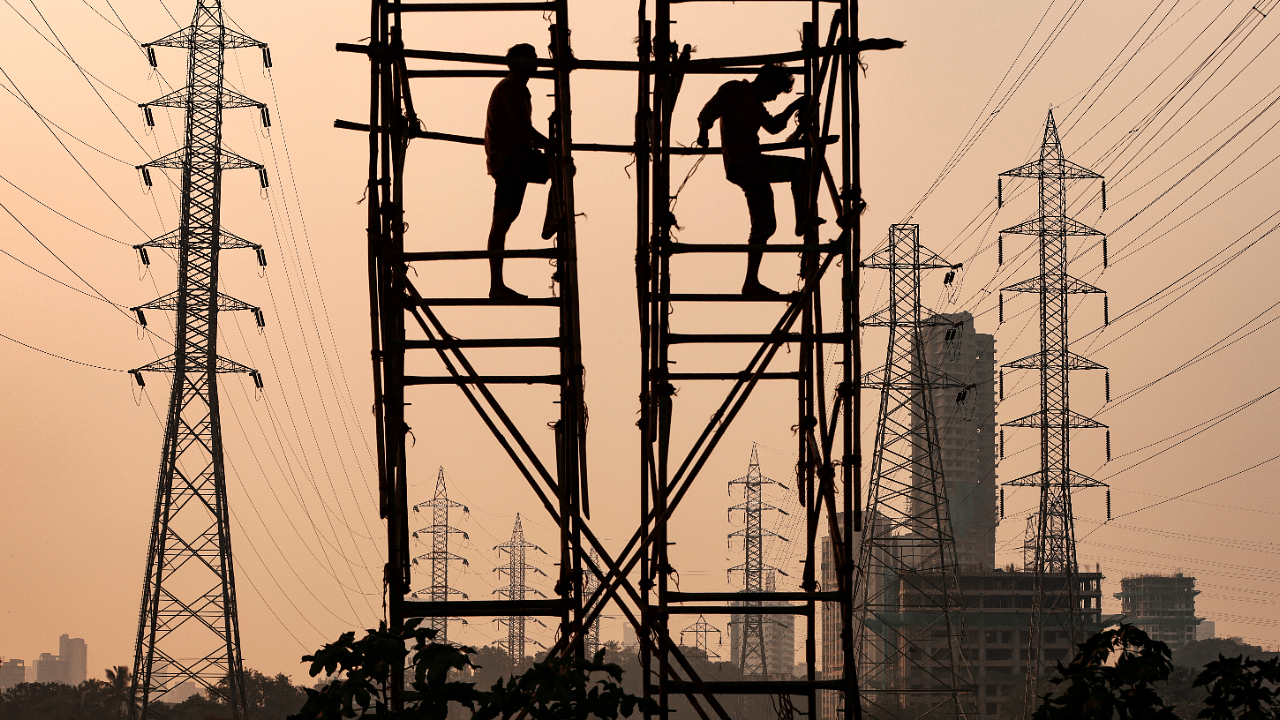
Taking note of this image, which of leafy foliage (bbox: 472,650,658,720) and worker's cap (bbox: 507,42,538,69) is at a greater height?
worker's cap (bbox: 507,42,538,69)

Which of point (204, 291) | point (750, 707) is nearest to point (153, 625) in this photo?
point (204, 291)

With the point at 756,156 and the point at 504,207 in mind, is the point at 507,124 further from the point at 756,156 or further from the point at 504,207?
the point at 756,156

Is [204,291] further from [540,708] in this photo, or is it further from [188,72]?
[540,708]

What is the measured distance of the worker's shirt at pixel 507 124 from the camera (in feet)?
36.8

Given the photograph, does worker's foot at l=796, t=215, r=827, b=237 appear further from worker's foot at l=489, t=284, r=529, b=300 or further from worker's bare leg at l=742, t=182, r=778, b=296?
worker's foot at l=489, t=284, r=529, b=300

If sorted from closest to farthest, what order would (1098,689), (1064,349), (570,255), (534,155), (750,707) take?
1. (1098,689)
2. (570,255)
3. (534,155)
4. (1064,349)
5. (750,707)

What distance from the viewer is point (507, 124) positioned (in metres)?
11.3

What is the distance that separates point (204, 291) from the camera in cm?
3656

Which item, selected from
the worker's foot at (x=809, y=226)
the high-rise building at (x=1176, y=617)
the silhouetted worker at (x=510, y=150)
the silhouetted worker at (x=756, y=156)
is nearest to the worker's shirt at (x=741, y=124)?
the silhouetted worker at (x=756, y=156)

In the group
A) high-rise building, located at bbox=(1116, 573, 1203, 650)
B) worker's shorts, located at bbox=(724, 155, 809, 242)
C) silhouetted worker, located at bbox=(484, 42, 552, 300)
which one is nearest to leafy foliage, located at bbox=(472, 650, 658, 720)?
silhouetted worker, located at bbox=(484, 42, 552, 300)

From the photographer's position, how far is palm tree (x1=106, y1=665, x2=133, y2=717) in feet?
149

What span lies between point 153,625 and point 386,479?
973 inches

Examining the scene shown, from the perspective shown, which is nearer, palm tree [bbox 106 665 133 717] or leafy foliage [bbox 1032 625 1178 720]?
leafy foliage [bbox 1032 625 1178 720]

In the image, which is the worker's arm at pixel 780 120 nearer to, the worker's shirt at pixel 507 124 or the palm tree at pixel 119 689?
the worker's shirt at pixel 507 124
